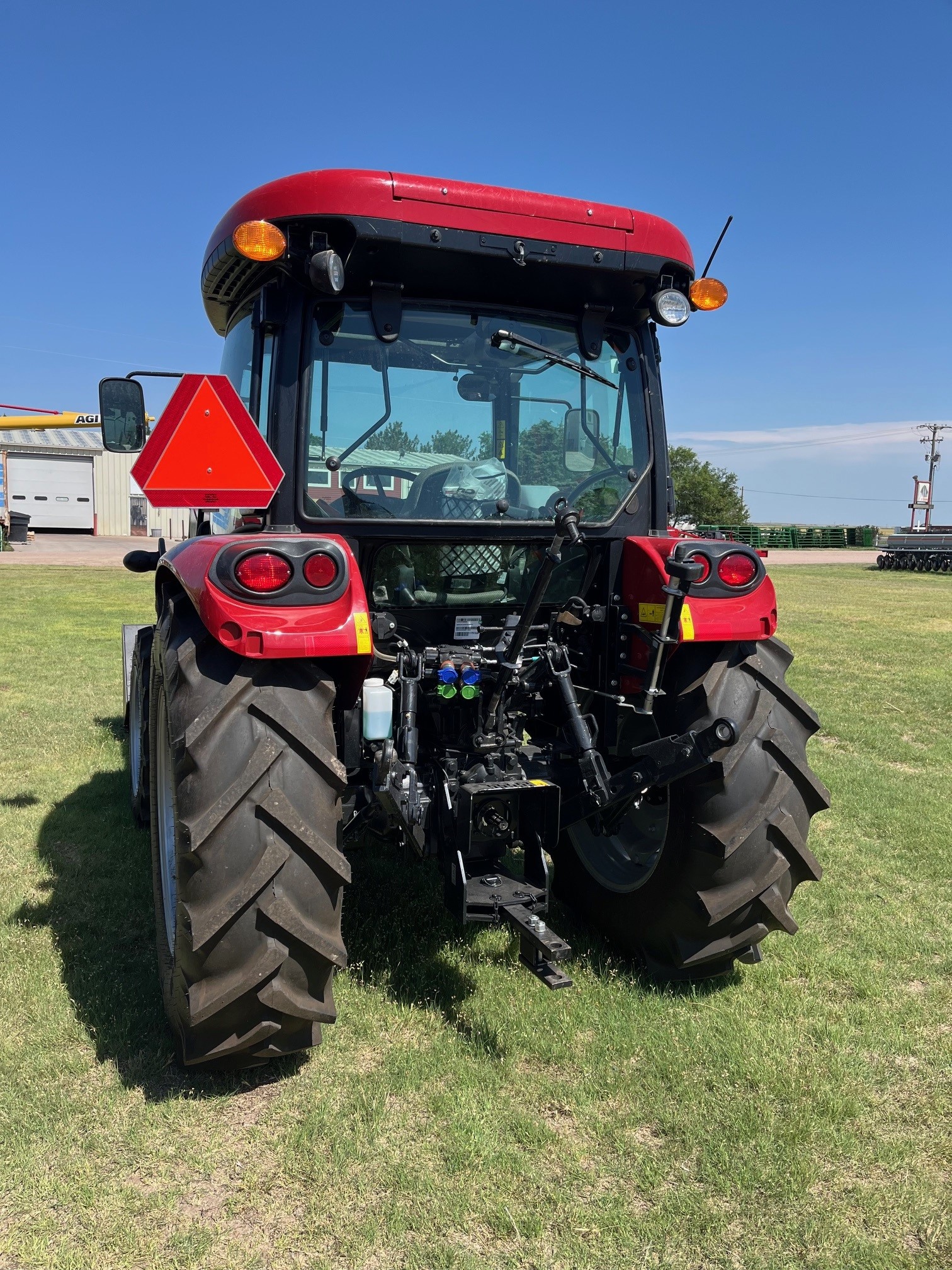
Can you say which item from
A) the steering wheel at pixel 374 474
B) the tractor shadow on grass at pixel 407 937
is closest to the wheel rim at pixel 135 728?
the tractor shadow on grass at pixel 407 937

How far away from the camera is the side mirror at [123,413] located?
144 inches

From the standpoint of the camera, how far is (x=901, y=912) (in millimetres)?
4004

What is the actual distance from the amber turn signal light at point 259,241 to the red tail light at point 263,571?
926mm

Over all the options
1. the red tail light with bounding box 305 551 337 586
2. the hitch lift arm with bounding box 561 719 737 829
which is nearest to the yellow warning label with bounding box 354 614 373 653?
the red tail light with bounding box 305 551 337 586

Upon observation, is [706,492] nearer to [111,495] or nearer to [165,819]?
[111,495]

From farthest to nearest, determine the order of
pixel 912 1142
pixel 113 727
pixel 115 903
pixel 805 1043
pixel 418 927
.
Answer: pixel 113 727 → pixel 115 903 → pixel 418 927 → pixel 805 1043 → pixel 912 1142

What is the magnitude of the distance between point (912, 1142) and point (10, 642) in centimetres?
1099

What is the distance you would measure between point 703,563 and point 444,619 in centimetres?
92

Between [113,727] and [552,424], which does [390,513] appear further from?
[113,727]

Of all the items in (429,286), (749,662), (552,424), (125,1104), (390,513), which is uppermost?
(429,286)

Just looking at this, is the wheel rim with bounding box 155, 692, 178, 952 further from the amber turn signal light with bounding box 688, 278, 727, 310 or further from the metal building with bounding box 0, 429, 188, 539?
the metal building with bounding box 0, 429, 188, 539

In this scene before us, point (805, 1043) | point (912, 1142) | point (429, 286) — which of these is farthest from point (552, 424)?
point (912, 1142)

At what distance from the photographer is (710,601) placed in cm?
301

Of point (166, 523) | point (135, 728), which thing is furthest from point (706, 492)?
point (135, 728)
